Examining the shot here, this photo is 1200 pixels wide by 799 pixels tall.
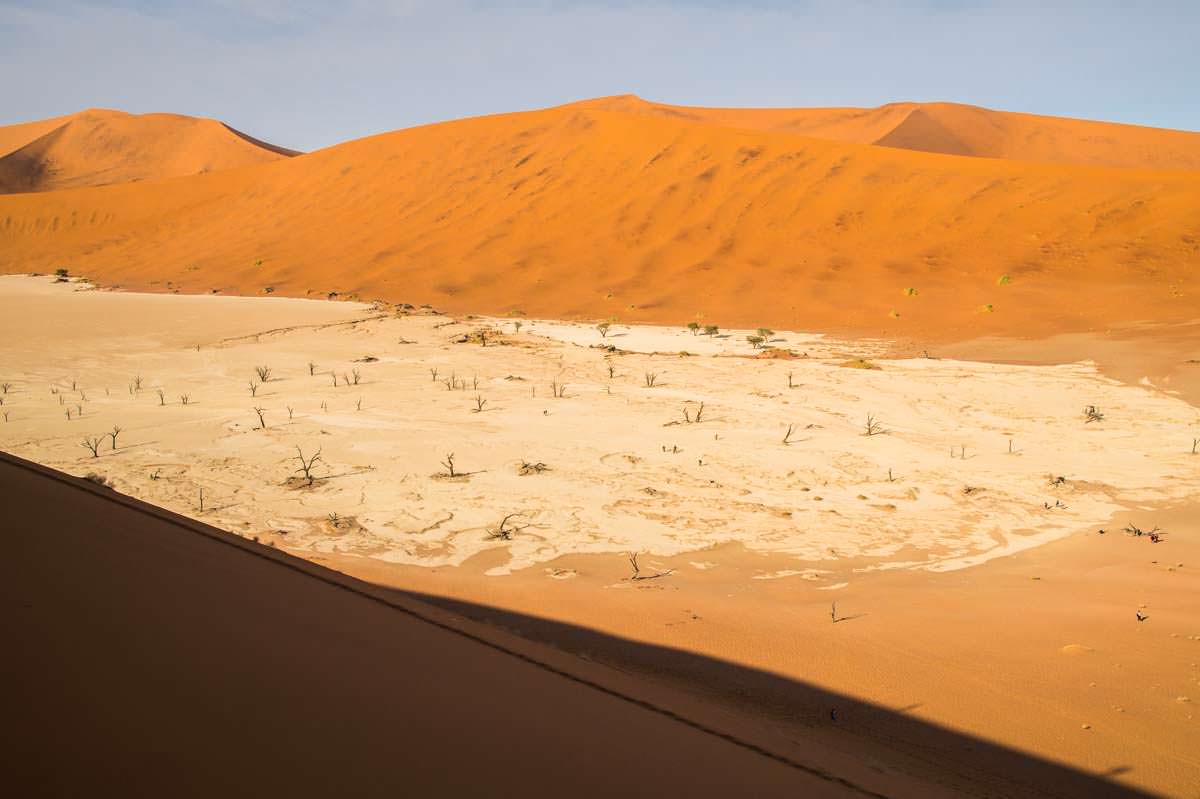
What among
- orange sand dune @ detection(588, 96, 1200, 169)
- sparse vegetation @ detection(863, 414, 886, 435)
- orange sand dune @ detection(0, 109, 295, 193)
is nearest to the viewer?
sparse vegetation @ detection(863, 414, 886, 435)

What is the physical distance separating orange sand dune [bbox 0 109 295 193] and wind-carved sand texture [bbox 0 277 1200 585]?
56.3m

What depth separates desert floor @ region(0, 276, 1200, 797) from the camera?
3334 mm

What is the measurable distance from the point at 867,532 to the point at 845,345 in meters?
8.73

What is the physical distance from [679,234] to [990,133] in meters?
38.4

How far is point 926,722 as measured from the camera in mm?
3039

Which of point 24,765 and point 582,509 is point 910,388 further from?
point 24,765

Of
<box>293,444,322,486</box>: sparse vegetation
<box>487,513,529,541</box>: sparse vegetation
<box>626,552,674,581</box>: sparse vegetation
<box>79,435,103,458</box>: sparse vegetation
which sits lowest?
<box>626,552,674,581</box>: sparse vegetation

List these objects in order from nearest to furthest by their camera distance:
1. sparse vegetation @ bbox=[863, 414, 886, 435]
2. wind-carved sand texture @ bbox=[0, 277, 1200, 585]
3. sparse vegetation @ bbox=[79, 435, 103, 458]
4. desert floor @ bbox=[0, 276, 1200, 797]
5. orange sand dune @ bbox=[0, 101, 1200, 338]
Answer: desert floor @ bbox=[0, 276, 1200, 797] < wind-carved sand texture @ bbox=[0, 277, 1200, 585] < sparse vegetation @ bbox=[79, 435, 103, 458] < sparse vegetation @ bbox=[863, 414, 886, 435] < orange sand dune @ bbox=[0, 101, 1200, 338]

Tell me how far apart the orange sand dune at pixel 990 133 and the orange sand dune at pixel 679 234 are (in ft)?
82.1

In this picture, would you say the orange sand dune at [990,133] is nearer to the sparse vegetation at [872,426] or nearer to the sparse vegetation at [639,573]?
the sparse vegetation at [872,426]

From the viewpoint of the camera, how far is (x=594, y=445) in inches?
282

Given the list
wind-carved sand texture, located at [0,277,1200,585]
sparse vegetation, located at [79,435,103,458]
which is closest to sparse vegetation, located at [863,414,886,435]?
wind-carved sand texture, located at [0,277,1200,585]

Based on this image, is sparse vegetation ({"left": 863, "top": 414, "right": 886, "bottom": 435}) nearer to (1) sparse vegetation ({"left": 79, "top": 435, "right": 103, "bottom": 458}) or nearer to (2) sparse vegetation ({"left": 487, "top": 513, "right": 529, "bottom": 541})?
(2) sparse vegetation ({"left": 487, "top": 513, "right": 529, "bottom": 541})

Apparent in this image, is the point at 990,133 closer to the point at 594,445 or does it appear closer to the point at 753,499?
the point at 594,445
